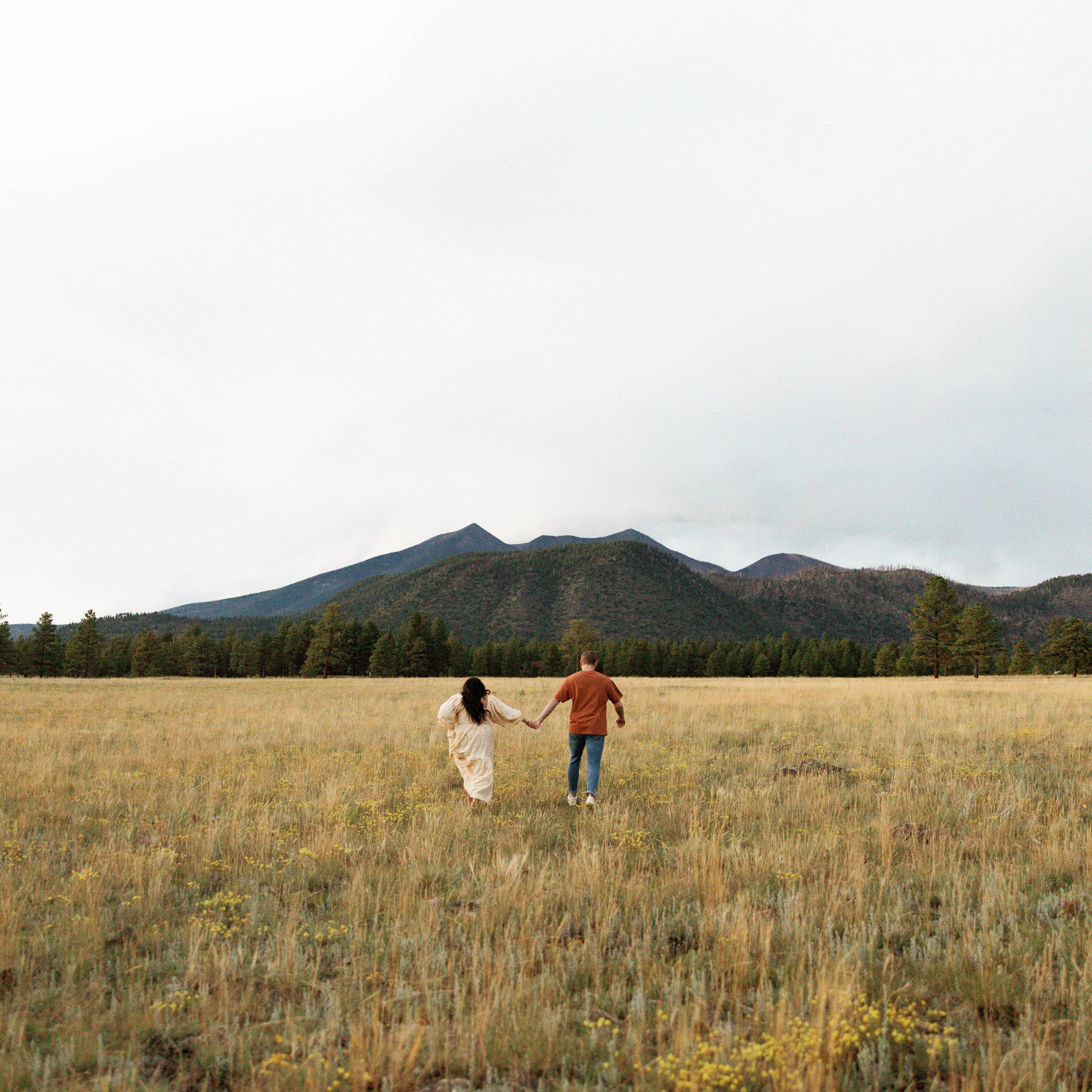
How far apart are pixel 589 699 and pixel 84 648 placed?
91.7m

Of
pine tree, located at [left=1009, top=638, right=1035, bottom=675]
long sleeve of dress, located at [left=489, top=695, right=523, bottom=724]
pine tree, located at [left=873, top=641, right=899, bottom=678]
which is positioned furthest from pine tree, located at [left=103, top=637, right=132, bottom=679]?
pine tree, located at [left=1009, top=638, right=1035, bottom=675]

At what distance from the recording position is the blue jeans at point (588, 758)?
8844 millimetres

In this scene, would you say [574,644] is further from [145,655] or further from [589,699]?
[589,699]

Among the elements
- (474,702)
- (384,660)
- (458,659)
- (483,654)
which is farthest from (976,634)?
(474,702)

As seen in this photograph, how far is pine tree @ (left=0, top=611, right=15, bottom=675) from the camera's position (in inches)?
2953

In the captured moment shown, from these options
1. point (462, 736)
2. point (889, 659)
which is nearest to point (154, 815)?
point (462, 736)

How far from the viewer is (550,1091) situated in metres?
3.08

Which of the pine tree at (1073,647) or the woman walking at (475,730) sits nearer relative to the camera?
the woman walking at (475,730)

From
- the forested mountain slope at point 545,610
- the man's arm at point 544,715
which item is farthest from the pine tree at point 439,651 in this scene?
the forested mountain slope at point 545,610

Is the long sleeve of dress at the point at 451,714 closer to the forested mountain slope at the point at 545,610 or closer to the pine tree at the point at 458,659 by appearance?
the pine tree at the point at 458,659

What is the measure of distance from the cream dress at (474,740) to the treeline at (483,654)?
61.5m

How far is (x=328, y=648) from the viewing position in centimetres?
7388

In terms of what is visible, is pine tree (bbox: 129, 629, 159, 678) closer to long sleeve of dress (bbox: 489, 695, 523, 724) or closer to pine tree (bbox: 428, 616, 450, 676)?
pine tree (bbox: 428, 616, 450, 676)

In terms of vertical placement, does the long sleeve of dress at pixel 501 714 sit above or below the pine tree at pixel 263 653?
above
